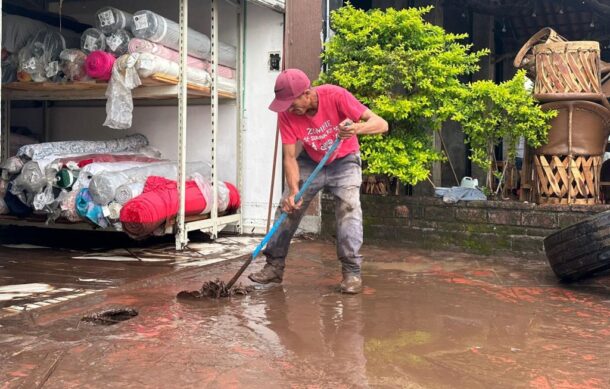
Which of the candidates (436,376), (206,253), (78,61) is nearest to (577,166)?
(206,253)

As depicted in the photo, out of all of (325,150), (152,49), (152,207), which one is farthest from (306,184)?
(152,49)

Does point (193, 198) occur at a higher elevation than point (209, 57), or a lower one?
lower

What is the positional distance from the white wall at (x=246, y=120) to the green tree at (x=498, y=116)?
92.9 inches

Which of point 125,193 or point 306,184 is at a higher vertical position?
point 306,184

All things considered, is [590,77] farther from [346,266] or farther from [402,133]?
[346,266]

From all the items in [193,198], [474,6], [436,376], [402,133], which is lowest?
[436,376]

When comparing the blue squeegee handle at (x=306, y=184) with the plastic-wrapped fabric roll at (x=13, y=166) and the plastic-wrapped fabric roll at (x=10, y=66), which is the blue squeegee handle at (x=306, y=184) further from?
the plastic-wrapped fabric roll at (x=10, y=66)

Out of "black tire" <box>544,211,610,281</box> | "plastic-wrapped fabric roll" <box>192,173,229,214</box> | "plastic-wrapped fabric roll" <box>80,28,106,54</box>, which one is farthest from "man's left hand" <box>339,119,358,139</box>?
"plastic-wrapped fabric roll" <box>80,28,106,54</box>

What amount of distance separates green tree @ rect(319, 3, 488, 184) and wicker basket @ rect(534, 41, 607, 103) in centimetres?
76

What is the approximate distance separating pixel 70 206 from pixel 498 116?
4.57m

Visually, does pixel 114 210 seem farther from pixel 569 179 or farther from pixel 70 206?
pixel 569 179

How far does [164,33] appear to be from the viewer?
267 inches

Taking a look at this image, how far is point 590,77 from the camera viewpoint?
6.94 m

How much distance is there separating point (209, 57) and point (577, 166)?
420 centimetres
